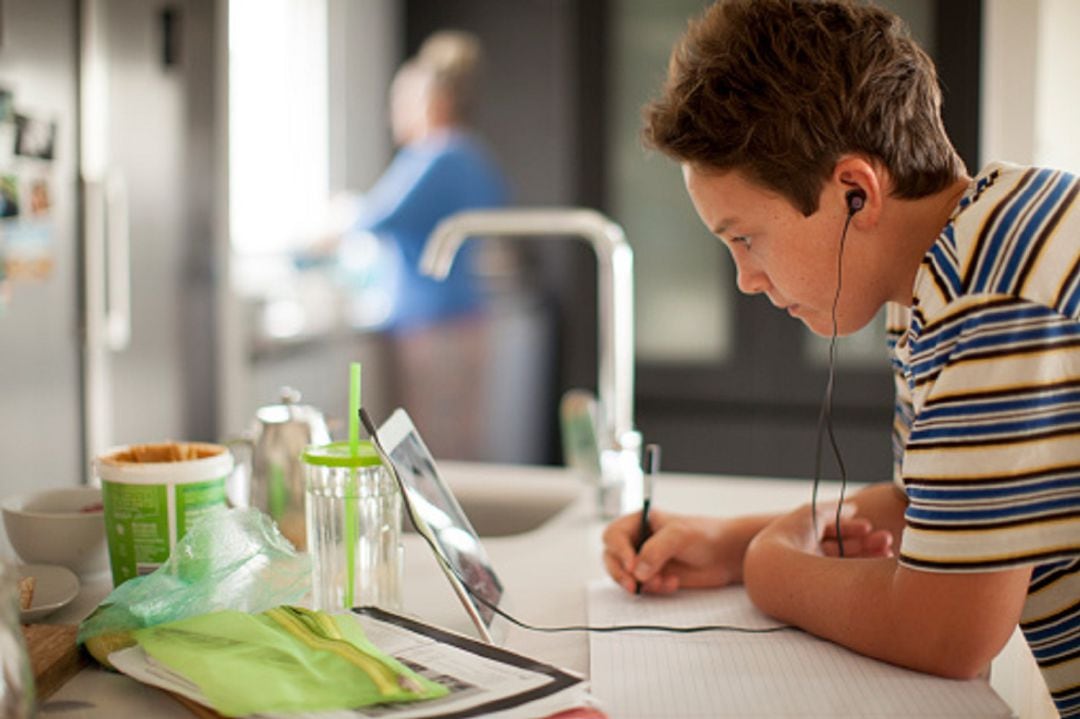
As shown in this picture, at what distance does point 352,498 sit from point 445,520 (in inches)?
4.1

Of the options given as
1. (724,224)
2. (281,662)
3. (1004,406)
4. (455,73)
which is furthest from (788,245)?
(455,73)

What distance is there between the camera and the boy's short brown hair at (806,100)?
103 centimetres

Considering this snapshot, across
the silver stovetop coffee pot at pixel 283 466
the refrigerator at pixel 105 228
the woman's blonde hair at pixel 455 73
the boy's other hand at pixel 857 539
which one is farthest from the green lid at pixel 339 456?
the woman's blonde hair at pixel 455 73

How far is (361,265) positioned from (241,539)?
3.26 m

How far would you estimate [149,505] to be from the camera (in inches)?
44.8

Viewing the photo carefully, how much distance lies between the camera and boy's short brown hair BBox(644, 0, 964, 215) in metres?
1.03

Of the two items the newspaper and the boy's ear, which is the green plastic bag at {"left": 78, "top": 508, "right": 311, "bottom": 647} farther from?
the boy's ear

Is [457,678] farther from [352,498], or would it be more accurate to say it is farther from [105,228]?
[105,228]

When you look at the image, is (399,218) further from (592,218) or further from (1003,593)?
(1003,593)

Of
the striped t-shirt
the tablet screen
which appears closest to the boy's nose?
the striped t-shirt

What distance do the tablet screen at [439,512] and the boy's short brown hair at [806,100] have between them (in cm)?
35

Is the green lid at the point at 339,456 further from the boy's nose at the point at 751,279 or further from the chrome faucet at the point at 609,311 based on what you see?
the chrome faucet at the point at 609,311

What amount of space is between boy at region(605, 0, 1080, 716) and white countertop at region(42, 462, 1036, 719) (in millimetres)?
92

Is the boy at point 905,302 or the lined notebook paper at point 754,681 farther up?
the boy at point 905,302
